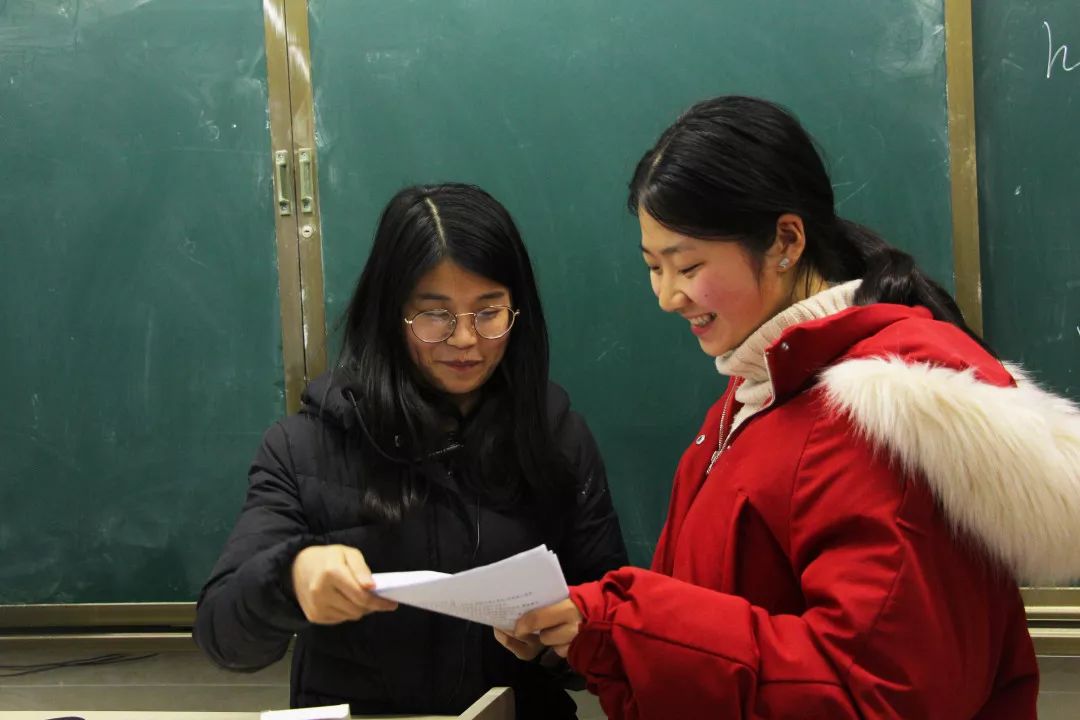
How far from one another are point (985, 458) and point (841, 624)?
8.9 inches

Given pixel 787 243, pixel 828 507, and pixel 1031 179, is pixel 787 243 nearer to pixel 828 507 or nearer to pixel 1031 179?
pixel 828 507

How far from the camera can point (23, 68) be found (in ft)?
8.05

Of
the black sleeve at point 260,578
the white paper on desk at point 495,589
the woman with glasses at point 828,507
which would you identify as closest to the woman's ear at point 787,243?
the woman with glasses at point 828,507

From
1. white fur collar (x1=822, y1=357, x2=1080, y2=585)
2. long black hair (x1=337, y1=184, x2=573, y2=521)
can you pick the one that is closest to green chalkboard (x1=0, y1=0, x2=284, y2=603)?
long black hair (x1=337, y1=184, x2=573, y2=521)

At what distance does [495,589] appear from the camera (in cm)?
107

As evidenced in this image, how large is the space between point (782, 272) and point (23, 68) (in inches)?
82.0

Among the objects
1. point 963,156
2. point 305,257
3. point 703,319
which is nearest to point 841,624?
point 703,319

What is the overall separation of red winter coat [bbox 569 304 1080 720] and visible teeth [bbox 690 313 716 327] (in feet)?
0.62

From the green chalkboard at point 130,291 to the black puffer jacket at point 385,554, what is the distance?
0.84 m

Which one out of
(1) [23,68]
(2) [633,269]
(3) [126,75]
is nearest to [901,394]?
(2) [633,269]

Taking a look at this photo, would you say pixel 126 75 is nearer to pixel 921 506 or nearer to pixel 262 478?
pixel 262 478

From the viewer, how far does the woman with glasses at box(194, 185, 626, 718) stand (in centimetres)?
159

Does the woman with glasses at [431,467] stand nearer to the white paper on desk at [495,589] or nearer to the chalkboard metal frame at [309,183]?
the white paper on desk at [495,589]

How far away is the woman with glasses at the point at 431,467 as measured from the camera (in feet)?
5.21
